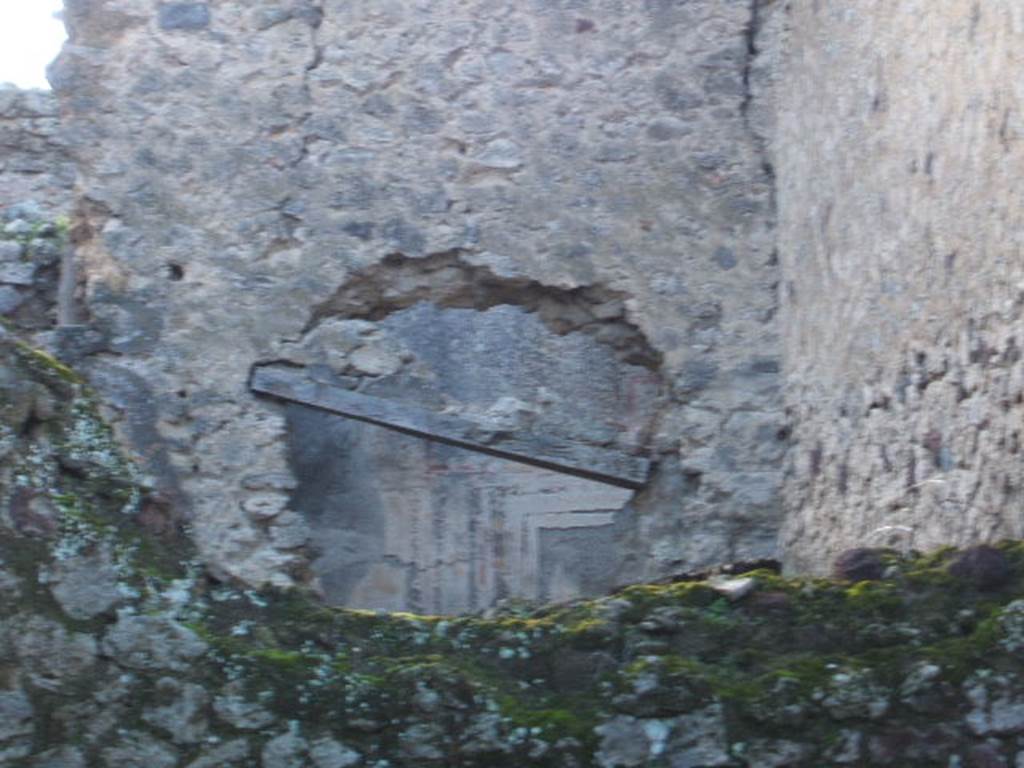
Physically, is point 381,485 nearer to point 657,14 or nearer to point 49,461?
point 657,14

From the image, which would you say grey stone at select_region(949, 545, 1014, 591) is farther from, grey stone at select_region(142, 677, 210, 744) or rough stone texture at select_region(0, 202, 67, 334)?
rough stone texture at select_region(0, 202, 67, 334)

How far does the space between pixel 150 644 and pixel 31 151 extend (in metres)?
5.72

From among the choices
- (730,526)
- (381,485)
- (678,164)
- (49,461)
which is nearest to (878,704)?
(49,461)

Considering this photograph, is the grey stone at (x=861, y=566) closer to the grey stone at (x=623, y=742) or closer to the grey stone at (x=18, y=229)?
the grey stone at (x=623, y=742)

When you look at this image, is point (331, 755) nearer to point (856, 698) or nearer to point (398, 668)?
point (398, 668)

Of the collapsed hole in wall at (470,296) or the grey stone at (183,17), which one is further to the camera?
the grey stone at (183,17)

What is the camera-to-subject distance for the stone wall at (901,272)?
3928 mm

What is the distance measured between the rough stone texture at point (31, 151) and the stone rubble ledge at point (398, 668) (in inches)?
200

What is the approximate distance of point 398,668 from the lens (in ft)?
10.2

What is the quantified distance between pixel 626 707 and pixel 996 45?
6.09 feet

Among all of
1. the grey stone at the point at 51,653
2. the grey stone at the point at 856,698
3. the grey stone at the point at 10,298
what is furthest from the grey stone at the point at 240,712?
the grey stone at the point at 10,298

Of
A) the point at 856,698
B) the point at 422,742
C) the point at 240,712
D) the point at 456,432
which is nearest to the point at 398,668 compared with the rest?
the point at 422,742

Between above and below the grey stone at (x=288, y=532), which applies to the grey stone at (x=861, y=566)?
above

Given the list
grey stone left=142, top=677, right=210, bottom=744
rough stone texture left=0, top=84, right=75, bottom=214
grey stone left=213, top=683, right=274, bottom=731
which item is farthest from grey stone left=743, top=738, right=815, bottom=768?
rough stone texture left=0, top=84, right=75, bottom=214
